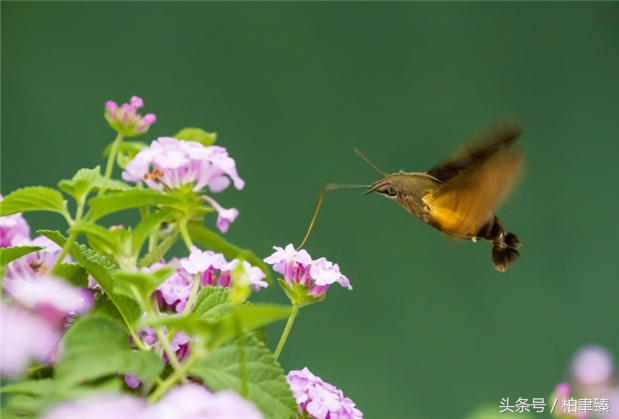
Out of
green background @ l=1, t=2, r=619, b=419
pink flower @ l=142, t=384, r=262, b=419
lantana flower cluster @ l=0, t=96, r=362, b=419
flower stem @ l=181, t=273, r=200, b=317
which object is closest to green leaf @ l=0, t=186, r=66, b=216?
lantana flower cluster @ l=0, t=96, r=362, b=419

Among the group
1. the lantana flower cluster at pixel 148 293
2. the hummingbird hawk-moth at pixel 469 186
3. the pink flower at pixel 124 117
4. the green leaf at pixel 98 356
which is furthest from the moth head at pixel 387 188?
the green leaf at pixel 98 356

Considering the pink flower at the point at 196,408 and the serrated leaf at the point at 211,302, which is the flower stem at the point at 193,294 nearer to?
the serrated leaf at the point at 211,302

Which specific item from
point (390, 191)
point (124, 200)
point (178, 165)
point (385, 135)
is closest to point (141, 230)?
point (124, 200)

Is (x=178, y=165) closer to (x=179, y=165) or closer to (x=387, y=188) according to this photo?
(x=179, y=165)

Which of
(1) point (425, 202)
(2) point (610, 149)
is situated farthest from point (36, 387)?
(2) point (610, 149)

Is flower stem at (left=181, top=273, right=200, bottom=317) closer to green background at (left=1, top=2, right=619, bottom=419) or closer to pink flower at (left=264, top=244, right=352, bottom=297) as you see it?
pink flower at (left=264, top=244, right=352, bottom=297)

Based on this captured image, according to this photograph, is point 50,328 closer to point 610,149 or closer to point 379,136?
point 379,136
